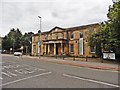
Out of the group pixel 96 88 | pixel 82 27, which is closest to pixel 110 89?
pixel 96 88

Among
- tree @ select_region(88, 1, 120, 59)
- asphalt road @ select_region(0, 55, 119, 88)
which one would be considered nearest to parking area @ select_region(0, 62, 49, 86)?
asphalt road @ select_region(0, 55, 119, 88)

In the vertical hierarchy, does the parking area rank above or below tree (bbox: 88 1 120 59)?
below

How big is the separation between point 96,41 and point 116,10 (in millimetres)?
8872

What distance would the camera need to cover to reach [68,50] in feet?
184

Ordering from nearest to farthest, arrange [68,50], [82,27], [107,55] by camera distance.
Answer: [107,55] → [82,27] → [68,50]

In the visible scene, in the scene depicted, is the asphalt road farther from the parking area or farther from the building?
the building

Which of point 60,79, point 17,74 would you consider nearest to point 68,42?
point 17,74

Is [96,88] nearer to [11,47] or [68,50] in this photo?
[68,50]

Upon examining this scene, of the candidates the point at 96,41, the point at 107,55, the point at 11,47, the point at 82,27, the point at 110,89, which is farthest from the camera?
the point at 11,47

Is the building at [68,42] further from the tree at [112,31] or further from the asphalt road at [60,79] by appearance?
the asphalt road at [60,79]

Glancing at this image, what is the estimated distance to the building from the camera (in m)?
50.5

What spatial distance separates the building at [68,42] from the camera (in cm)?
5053

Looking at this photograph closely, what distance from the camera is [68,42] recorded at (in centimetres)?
5616

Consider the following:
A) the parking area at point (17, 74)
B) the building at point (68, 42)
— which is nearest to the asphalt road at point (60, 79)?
the parking area at point (17, 74)
